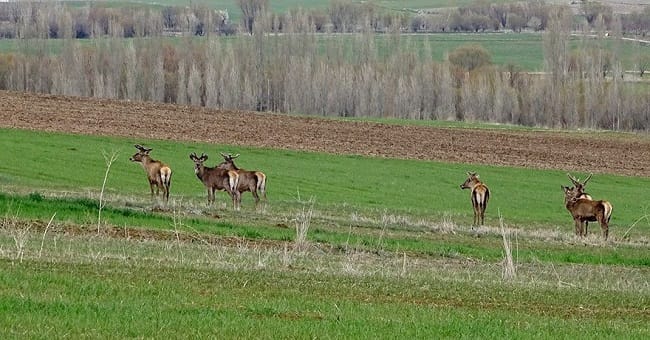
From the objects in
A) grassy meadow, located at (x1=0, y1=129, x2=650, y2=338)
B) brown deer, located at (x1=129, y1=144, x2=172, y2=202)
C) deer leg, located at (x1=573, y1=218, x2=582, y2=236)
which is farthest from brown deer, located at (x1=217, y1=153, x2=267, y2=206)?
deer leg, located at (x1=573, y1=218, x2=582, y2=236)

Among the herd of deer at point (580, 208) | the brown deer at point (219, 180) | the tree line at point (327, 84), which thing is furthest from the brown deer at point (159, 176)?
the tree line at point (327, 84)

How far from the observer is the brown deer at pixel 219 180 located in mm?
35844

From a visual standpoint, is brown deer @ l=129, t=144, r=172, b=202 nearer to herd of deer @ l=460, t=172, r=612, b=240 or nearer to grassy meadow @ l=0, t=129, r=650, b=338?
grassy meadow @ l=0, t=129, r=650, b=338

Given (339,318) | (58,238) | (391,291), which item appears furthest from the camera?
(58,238)

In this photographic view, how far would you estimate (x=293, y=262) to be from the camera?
19.8 m

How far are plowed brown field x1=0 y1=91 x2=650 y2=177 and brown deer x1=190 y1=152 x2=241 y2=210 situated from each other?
1629cm

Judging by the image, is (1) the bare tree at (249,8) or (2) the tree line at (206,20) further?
(1) the bare tree at (249,8)

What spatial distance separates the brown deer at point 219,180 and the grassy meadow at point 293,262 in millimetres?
543

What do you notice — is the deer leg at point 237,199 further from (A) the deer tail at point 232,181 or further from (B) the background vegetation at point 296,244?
(B) the background vegetation at point 296,244

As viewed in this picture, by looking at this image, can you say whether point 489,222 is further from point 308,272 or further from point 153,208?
point 308,272

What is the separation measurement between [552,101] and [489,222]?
6553 centimetres

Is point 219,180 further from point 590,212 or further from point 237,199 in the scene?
point 590,212

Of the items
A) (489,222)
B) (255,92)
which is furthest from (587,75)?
(489,222)

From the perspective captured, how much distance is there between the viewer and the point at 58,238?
20.8 meters
